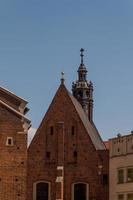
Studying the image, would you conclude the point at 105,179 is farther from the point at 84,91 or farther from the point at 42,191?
the point at 84,91

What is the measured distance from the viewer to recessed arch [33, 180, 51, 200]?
68625 mm

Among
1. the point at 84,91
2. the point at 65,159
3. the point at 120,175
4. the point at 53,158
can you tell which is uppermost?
the point at 84,91

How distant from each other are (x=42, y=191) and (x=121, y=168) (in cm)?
861

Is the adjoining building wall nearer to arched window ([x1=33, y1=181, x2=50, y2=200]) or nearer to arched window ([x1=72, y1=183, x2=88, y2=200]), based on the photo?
arched window ([x1=72, y1=183, x2=88, y2=200])

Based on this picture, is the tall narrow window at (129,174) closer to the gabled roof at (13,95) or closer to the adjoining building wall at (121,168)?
the adjoining building wall at (121,168)

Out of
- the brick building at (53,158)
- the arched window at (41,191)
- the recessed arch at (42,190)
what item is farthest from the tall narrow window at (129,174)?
the arched window at (41,191)

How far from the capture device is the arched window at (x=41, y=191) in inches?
2702

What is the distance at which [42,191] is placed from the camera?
68.8 metres

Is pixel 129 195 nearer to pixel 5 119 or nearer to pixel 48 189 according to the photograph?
pixel 48 189

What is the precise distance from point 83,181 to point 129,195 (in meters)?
5.58

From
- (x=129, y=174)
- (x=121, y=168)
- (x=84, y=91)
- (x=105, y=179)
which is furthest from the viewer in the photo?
(x=84, y=91)

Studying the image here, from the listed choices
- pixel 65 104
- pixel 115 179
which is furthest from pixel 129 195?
pixel 65 104

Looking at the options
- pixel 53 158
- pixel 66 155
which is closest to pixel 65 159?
pixel 66 155

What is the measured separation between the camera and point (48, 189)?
6875 cm
